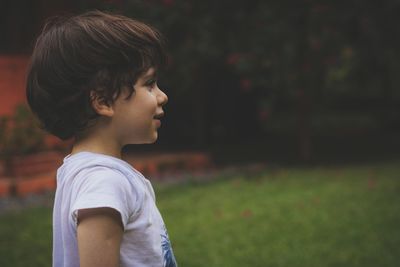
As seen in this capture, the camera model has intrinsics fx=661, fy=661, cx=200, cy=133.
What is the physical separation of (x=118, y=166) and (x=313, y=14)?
8.61 meters

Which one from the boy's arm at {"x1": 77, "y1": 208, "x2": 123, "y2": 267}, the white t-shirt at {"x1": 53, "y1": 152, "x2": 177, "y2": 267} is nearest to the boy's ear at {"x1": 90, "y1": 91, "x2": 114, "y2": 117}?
the white t-shirt at {"x1": 53, "y1": 152, "x2": 177, "y2": 267}

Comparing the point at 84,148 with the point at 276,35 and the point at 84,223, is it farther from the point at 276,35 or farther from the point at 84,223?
the point at 276,35

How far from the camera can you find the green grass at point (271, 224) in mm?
4676

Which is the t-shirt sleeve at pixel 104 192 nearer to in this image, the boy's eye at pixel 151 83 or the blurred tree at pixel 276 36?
the boy's eye at pixel 151 83

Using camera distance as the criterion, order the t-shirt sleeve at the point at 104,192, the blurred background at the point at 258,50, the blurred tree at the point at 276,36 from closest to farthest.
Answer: the t-shirt sleeve at the point at 104,192 → the blurred background at the point at 258,50 → the blurred tree at the point at 276,36

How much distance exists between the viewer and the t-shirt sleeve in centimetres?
158

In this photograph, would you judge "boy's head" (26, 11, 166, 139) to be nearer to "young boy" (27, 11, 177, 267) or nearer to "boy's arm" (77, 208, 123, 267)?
"young boy" (27, 11, 177, 267)

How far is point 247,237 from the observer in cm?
531

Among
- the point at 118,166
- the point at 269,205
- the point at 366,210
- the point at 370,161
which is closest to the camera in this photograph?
the point at 118,166

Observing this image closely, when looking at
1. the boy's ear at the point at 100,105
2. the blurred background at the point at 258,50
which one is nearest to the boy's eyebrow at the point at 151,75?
the boy's ear at the point at 100,105

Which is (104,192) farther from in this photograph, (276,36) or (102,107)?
(276,36)

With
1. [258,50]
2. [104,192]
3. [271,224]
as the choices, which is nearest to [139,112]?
[104,192]

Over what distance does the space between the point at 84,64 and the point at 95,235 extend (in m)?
0.45

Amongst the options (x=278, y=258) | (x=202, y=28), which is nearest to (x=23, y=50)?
(x=202, y=28)
